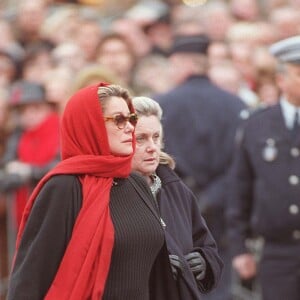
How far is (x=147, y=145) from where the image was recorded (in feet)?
21.7

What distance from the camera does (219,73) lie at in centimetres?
1241

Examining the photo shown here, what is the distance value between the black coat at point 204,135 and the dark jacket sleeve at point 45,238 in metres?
3.65

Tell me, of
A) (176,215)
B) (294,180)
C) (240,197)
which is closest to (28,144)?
(240,197)

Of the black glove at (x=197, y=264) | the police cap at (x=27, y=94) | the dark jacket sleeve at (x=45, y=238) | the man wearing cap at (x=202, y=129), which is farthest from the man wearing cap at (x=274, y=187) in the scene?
the dark jacket sleeve at (x=45, y=238)

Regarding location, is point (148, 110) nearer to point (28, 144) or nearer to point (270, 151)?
point (270, 151)

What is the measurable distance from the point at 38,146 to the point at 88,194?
4.68 m

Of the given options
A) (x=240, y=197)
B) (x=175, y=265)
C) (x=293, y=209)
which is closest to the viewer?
(x=175, y=265)

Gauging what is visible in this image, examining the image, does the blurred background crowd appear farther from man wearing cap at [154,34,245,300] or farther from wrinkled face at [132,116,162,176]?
wrinkled face at [132,116,162,176]

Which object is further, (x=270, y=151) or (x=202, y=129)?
(x=202, y=129)

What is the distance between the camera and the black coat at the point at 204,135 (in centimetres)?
975

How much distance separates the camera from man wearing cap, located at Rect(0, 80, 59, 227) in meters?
10.5

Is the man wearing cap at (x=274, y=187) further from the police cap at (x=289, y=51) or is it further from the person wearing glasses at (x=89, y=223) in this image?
the person wearing glasses at (x=89, y=223)

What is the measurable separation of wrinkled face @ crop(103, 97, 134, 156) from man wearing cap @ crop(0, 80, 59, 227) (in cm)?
430

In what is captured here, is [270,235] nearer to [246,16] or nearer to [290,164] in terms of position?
[290,164]
